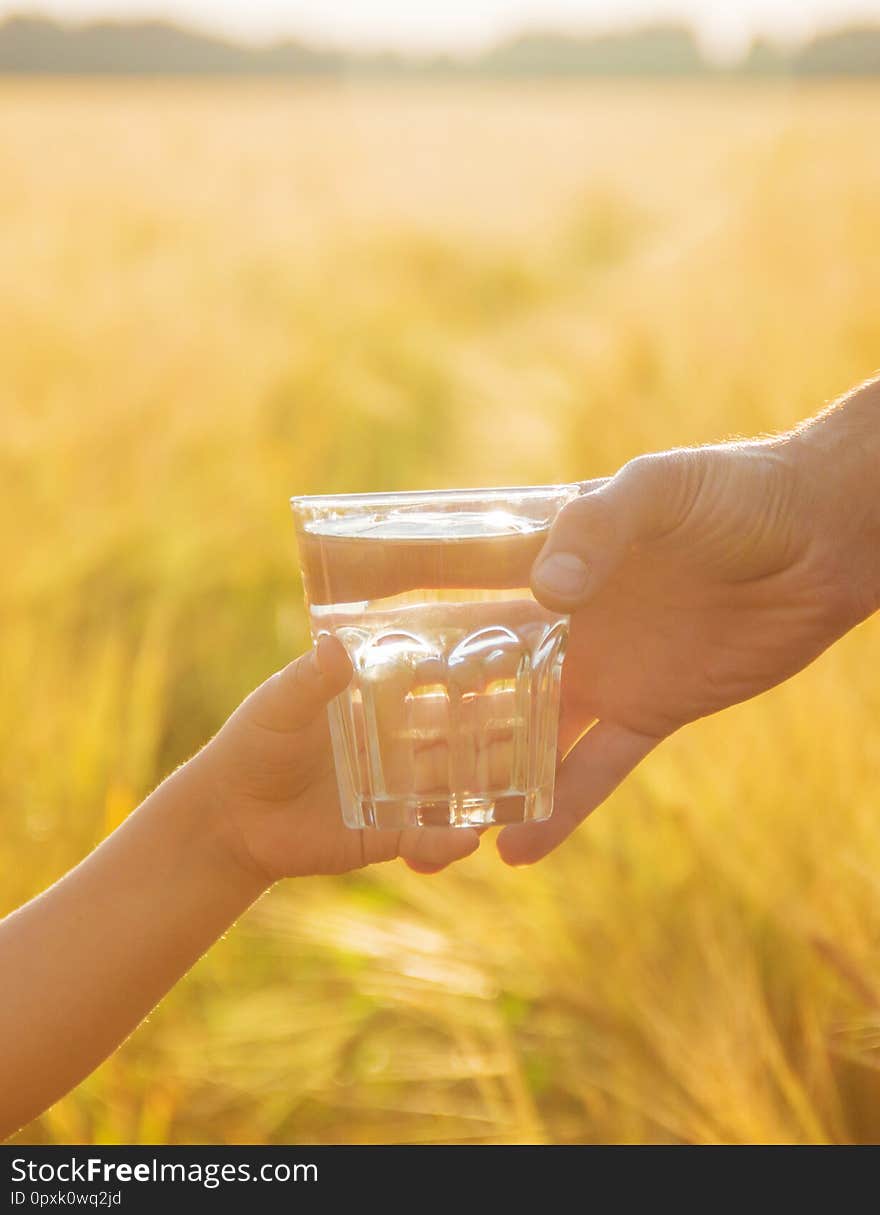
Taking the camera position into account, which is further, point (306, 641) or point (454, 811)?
point (306, 641)

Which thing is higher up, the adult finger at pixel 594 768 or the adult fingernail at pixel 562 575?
the adult fingernail at pixel 562 575

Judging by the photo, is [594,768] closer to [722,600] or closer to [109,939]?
[722,600]

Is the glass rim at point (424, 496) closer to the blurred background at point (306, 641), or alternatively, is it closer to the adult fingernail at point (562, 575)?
the adult fingernail at point (562, 575)

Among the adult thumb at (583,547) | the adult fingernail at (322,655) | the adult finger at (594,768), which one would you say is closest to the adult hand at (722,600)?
the adult finger at (594,768)

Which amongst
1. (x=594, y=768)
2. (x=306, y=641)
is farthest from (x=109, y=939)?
(x=306, y=641)

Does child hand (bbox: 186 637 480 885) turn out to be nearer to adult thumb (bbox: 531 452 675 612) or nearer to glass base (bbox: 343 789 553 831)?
glass base (bbox: 343 789 553 831)

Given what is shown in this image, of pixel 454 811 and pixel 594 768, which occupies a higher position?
pixel 454 811
